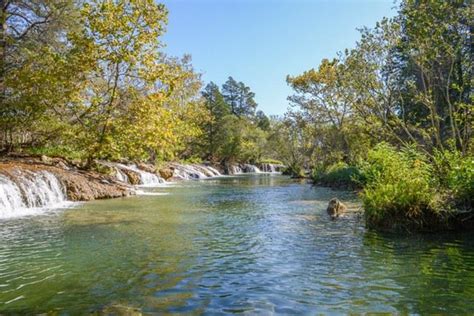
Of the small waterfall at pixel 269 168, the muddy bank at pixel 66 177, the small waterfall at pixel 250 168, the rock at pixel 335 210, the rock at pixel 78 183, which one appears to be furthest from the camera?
the small waterfall at pixel 269 168

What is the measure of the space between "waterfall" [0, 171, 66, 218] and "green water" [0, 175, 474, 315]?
2147 millimetres

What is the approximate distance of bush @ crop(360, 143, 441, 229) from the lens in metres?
9.87

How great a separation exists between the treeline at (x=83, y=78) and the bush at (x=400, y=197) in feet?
42.7

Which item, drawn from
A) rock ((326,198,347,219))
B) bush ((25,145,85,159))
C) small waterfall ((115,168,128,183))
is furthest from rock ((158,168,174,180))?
rock ((326,198,347,219))

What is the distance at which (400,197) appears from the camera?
9.89 meters

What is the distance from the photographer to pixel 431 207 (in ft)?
32.3

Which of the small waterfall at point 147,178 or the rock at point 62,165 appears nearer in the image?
the rock at point 62,165

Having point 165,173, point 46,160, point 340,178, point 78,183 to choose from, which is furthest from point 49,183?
point 165,173

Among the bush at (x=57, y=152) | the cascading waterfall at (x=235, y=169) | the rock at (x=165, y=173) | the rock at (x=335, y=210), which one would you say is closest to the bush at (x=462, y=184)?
the rock at (x=335, y=210)

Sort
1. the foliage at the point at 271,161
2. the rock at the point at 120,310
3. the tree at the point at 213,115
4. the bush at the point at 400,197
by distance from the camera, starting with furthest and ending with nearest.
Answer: the foliage at the point at 271,161 < the tree at the point at 213,115 < the bush at the point at 400,197 < the rock at the point at 120,310

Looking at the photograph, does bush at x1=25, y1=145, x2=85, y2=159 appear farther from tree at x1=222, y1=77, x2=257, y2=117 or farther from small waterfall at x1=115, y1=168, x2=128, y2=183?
tree at x1=222, y1=77, x2=257, y2=117

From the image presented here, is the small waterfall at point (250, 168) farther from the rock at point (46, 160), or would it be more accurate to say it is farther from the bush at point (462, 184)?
the bush at point (462, 184)

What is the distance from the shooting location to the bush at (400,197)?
32.4 ft

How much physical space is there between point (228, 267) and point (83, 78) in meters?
16.7
